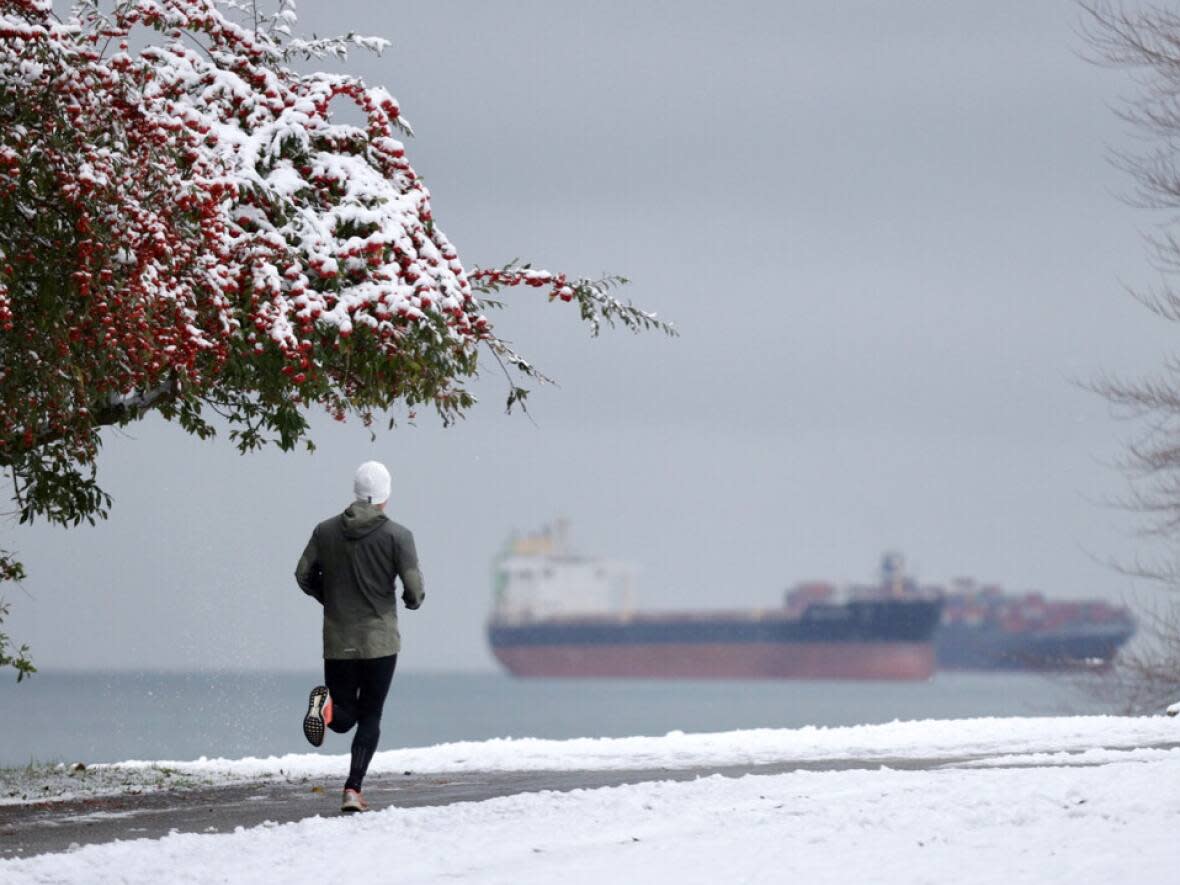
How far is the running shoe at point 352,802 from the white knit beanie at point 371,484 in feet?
5.37

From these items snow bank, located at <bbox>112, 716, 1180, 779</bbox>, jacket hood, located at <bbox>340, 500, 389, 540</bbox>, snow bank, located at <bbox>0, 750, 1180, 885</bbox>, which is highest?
jacket hood, located at <bbox>340, 500, 389, 540</bbox>

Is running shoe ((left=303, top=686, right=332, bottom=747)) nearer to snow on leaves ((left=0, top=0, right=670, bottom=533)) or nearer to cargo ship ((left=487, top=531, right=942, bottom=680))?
snow on leaves ((left=0, top=0, right=670, bottom=533))

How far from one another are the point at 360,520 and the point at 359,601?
1.49 feet

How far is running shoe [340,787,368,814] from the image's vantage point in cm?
1023

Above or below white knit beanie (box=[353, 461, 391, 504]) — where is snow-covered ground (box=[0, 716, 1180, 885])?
below

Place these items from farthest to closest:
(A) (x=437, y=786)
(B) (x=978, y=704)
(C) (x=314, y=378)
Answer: (B) (x=978, y=704) → (C) (x=314, y=378) → (A) (x=437, y=786)

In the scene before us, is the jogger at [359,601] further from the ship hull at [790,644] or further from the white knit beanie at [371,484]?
the ship hull at [790,644]

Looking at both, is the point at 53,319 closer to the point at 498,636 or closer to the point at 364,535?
the point at 364,535

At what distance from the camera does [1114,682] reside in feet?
84.1

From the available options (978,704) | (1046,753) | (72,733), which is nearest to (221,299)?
(1046,753)

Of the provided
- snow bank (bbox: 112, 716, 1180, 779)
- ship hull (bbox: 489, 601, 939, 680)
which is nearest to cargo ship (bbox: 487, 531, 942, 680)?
ship hull (bbox: 489, 601, 939, 680)

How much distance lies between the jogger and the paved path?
1.99 feet

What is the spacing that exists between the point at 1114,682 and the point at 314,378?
636 inches

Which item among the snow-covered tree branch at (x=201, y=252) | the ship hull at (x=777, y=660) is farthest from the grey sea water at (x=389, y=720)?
the snow-covered tree branch at (x=201, y=252)
